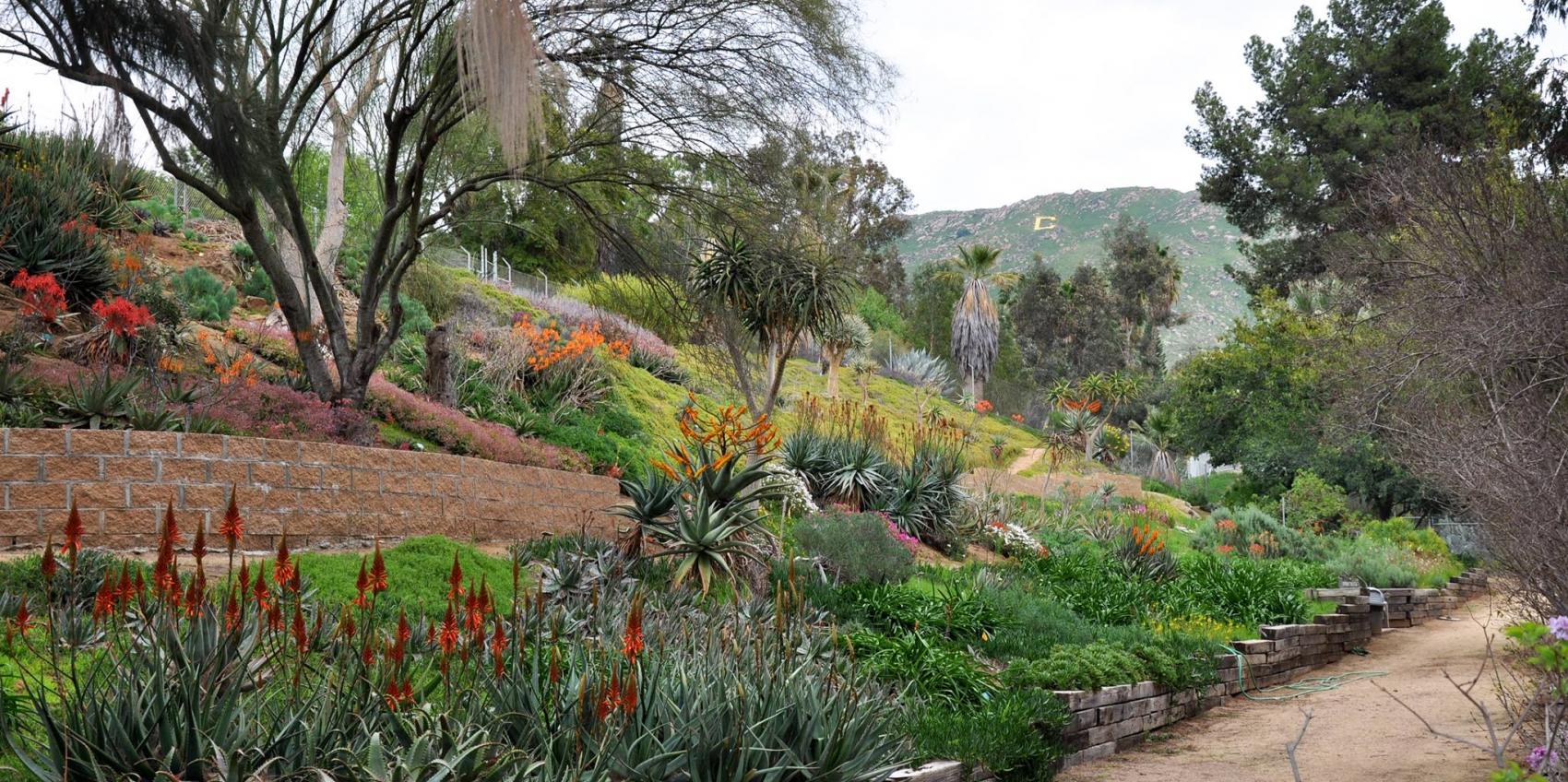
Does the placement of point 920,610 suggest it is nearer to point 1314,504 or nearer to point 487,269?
point 1314,504

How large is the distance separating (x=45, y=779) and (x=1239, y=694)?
9.21m

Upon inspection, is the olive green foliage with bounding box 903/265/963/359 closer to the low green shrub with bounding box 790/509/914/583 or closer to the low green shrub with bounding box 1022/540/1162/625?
the low green shrub with bounding box 1022/540/1162/625

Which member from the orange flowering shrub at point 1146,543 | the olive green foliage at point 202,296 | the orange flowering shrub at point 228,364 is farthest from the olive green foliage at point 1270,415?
the orange flowering shrub at point 228,364

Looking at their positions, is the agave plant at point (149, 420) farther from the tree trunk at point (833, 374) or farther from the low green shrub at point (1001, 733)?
the tree trunk at point (833, 374)

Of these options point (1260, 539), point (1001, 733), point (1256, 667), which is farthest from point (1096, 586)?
point (1260, 539)

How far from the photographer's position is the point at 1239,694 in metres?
9.77

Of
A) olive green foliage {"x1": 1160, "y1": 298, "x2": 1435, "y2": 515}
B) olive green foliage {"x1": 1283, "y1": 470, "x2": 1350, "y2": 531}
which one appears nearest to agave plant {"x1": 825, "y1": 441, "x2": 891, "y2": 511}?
olive green foliage {"x1": 1283, "y1": 470, "x2": 1350, "y2": 531}

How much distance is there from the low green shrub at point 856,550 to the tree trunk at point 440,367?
5.24m

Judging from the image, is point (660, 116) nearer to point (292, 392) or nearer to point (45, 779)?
point (292, 392)

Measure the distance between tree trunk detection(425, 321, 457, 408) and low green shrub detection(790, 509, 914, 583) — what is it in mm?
5241

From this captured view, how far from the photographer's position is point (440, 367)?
13.2m

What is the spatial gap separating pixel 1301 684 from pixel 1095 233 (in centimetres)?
14253

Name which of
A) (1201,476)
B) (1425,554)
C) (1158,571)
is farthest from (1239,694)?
(1201,476)

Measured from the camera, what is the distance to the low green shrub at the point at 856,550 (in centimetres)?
982
